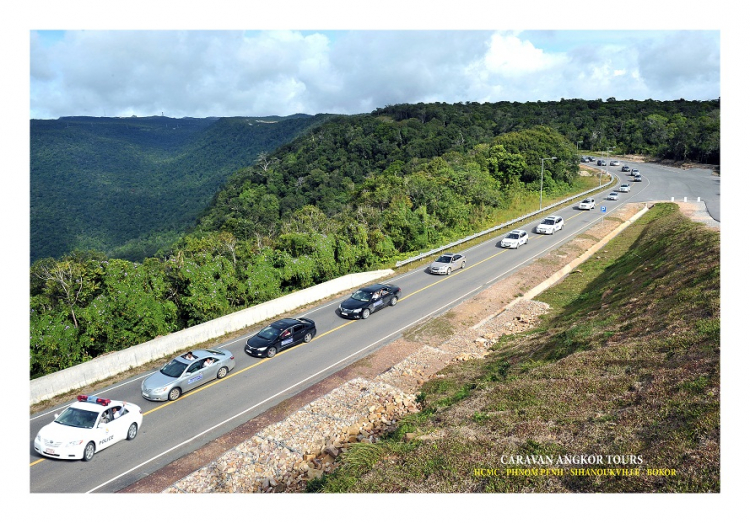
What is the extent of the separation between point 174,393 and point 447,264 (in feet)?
72.5

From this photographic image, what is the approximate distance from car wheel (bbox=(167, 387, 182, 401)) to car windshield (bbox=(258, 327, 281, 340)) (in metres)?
4.89

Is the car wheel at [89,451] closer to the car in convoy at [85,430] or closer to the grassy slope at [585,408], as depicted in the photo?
the car in convoy at [85,430]

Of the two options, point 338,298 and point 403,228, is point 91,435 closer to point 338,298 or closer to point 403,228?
point 338,298

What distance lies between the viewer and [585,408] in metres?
13.4

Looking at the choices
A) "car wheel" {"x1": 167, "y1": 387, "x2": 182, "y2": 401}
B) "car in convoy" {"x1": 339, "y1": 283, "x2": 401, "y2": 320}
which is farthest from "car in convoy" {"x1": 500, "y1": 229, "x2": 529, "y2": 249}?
"car wheel" {"x1": 167, "y1": 387, "x2": 182, "y2": 401}

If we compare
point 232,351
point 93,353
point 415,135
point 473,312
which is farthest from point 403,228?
point 415,135

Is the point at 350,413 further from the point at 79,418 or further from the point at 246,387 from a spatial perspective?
the point at 79,418

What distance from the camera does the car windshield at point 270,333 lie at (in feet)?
74.8

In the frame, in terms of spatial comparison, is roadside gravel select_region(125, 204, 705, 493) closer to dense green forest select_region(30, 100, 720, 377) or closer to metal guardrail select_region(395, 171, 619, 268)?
metal guardrail select_region(395, 171, 619, 268)

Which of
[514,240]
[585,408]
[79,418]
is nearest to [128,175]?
[514,240]

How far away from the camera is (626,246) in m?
42.4

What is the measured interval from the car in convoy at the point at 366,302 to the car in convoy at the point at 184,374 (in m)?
8.49

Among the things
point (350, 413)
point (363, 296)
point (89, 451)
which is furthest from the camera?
point (363, 296)

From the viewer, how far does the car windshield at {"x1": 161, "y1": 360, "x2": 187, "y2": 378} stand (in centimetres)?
1898
